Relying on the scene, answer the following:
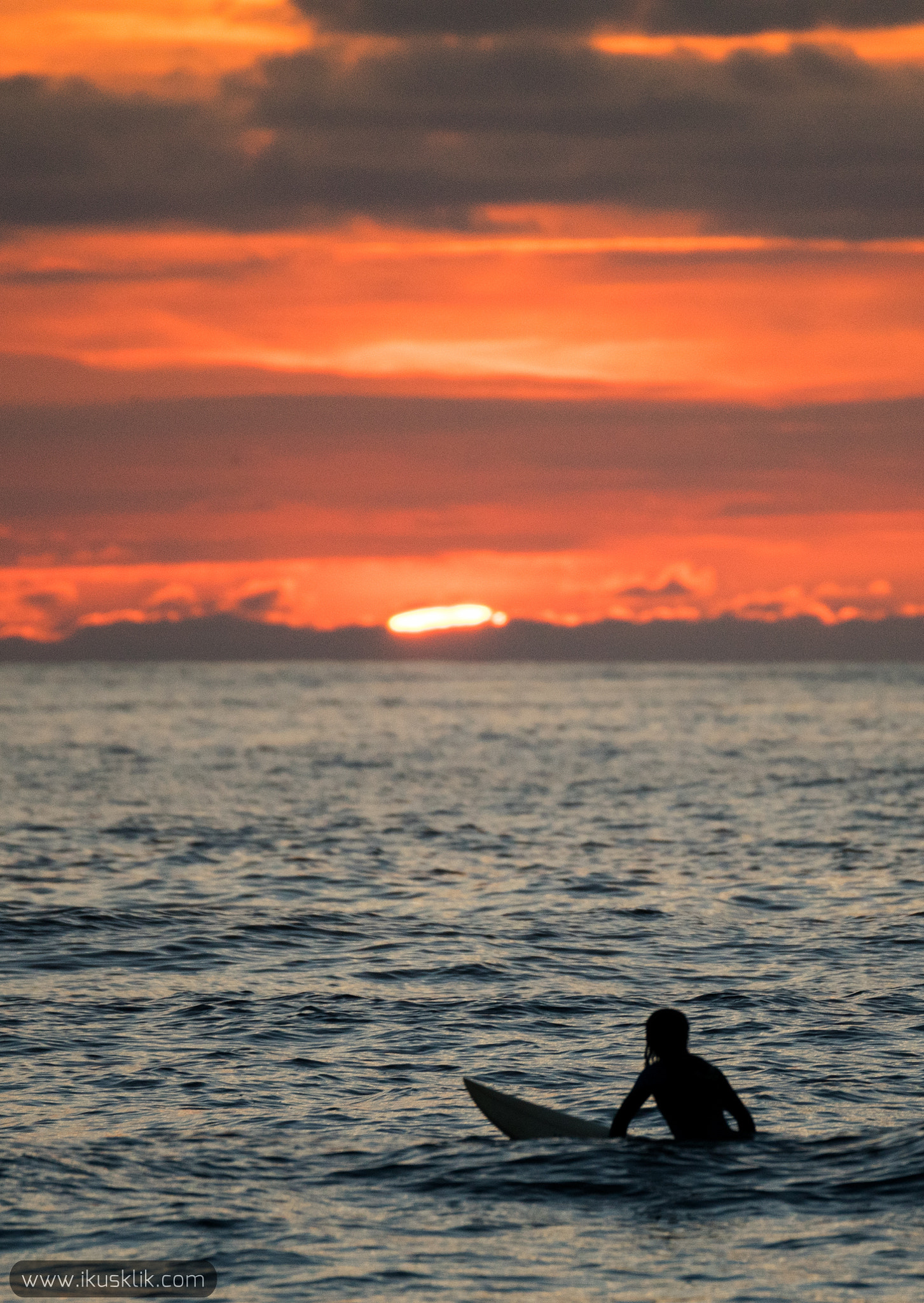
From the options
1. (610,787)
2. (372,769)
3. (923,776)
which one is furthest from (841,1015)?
(372,769)

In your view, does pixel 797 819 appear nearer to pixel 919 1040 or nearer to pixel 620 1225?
pixel 919 1040

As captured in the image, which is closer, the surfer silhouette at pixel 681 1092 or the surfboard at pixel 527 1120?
the surfer silhouette at pixel 681 1092

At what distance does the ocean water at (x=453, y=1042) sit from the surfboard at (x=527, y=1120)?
208mm

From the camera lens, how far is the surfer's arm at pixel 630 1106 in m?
14.7

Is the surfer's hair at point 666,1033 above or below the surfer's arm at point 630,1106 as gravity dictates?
above

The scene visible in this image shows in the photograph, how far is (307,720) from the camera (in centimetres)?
14200

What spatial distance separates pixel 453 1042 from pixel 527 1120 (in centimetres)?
499

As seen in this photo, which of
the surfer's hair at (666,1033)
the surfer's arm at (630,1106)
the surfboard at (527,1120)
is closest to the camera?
the surfer's hair at (666,1033)

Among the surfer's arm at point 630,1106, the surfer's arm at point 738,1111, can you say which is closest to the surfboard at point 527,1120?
the surfer's arm at point 630,1106

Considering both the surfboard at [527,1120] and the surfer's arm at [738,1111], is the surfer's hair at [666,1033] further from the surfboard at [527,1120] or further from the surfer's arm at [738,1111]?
the surfboard at [527,1120]

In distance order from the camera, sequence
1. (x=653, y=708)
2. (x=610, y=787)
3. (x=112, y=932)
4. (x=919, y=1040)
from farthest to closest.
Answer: (x=653, y=708) → (x=610, y=787) → (x=112, y=932) → (x=919, y=1040)

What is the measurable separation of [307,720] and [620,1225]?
12977 centimetres

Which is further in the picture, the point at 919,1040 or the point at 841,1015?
the point at 841,1015

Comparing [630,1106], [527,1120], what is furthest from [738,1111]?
[527,1120]
